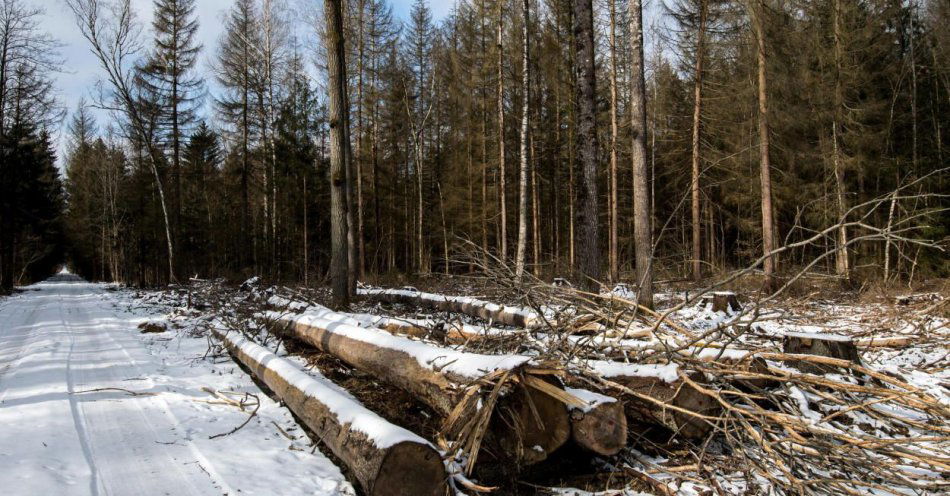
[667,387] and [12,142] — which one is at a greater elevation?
[12,142]

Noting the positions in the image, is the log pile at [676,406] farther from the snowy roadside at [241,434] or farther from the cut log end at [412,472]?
the snowy roadside at [241,434]

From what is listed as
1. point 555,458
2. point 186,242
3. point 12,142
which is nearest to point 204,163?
point 186,242

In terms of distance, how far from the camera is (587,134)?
8883 millimetres

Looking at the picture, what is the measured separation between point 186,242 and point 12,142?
897 centimetres

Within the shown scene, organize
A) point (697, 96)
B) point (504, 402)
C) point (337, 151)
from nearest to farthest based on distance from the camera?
1. point (504, 402)
2. point (337, 151)
3. point (697, 96)

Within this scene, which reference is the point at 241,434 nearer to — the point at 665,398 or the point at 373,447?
the point at 373,447

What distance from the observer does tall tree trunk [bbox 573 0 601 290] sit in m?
8.82

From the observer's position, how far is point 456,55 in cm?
2142

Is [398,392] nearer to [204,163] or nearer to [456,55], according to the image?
[456,55]

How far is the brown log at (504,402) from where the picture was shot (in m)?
2.93

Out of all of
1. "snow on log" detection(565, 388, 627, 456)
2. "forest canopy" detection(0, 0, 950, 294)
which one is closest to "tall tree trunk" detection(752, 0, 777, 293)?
"forest canopy" detection(0, 0, 950, 294)

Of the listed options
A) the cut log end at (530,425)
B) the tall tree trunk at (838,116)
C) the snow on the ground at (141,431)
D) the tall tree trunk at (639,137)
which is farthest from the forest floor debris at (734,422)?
the tall tree trunk at (838,116)

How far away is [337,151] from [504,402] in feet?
24.8

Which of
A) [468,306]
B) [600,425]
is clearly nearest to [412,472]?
[600,425]
